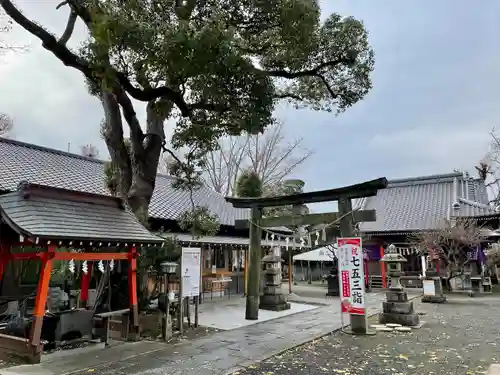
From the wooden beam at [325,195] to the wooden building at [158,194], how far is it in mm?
2514

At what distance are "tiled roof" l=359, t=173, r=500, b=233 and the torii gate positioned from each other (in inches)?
459

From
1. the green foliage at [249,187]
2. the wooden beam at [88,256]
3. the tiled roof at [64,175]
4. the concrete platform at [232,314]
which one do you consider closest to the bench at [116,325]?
the wooden beam at [88,256]

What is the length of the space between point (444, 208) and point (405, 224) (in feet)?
7.95

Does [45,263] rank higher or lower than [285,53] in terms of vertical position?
lower

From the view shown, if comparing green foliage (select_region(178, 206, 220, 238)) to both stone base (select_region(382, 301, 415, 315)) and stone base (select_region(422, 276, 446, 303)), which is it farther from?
stone base (select_region(422, 276, 446, 303))

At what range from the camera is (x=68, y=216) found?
24.0 feet

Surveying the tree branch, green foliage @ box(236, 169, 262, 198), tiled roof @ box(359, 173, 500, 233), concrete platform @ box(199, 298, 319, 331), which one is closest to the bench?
concrete platform @ box(199, 298, 319, 331)

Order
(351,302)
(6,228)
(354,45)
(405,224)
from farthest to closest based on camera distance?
(405,224) < (354,45) < (351,302) < (6,228)

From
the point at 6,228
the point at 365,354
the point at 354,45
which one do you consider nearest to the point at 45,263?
the point at 6,228

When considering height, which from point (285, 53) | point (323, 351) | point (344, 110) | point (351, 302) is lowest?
point (323, 351)

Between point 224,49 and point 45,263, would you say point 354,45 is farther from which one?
point 45,263

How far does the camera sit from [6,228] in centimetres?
711

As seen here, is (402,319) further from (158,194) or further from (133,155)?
(158,194)

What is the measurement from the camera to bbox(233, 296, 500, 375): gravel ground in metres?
5.91
